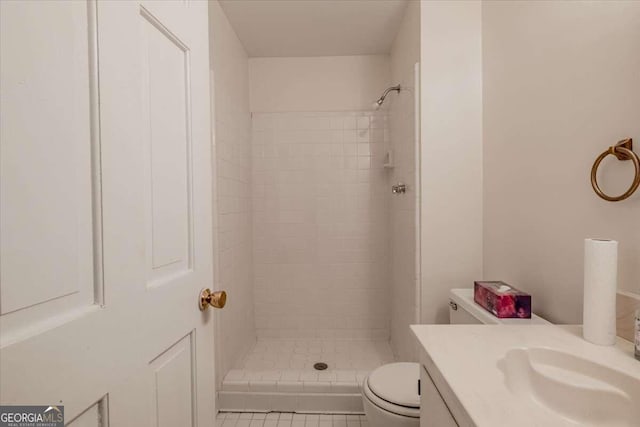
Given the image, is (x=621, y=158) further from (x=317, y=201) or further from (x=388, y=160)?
(x=317, y=201)

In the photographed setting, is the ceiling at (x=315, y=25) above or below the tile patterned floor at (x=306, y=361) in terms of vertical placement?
above

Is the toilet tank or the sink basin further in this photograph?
the toilet tank

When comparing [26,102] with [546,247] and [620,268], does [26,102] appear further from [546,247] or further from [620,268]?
[546,247]

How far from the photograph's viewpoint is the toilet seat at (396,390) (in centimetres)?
121

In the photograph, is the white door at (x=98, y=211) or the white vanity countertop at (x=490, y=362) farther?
the white vanity countertop at (x=490, y=362)

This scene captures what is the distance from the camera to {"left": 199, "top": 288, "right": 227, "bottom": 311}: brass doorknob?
2.81 ft

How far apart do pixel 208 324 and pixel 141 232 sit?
408mm

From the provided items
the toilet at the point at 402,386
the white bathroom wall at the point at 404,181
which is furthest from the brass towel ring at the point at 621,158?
the white bathroom wall at the point at 404,181

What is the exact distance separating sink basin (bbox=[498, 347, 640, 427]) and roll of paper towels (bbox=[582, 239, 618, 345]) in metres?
0.13

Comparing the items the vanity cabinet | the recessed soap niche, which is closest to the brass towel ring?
the vanity cabinet

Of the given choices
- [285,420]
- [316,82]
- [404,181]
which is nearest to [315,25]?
[316,82]

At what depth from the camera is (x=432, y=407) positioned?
76cm

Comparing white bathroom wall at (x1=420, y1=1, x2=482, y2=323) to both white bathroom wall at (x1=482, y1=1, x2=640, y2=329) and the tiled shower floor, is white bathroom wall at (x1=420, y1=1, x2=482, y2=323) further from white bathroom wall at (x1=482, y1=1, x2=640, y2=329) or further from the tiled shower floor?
the tiled shower floor

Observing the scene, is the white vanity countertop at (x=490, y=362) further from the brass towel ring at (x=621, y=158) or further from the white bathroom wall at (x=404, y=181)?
the white bathroom wall at (x=404, y=181)
